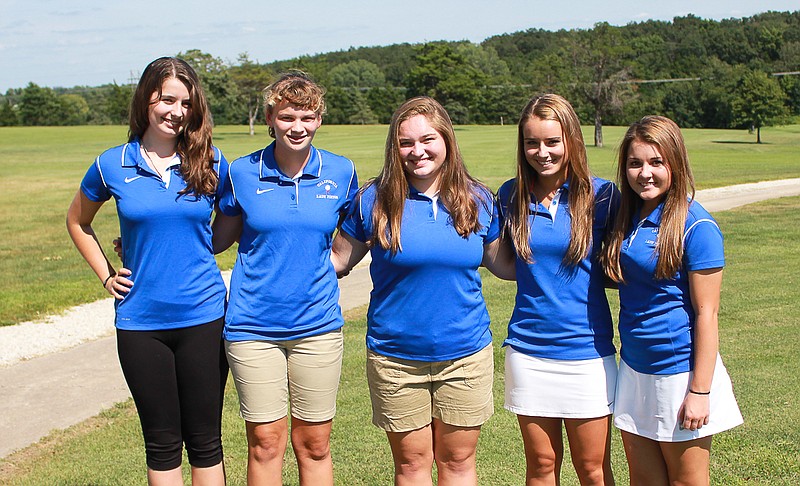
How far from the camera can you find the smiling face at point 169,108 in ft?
11.1

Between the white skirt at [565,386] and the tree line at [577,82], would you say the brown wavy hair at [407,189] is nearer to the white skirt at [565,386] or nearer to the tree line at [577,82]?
the white skirt at [565,386]

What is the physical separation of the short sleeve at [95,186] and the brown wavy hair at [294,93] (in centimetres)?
75

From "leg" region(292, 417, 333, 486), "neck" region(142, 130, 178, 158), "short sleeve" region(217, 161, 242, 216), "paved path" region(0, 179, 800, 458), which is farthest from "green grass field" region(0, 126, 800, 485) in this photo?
"neck" region(142, 130, 178, 158)

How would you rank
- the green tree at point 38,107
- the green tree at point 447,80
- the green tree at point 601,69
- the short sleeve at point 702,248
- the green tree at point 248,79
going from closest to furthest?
the short sleeve at point 702,248 → the green tree at point 601,69 → the green tree at point 248,79 → the green tree at point 38,107 → the green tree at point 447,80

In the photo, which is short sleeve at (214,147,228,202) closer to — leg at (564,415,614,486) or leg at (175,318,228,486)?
leg at (175,318,228,486)

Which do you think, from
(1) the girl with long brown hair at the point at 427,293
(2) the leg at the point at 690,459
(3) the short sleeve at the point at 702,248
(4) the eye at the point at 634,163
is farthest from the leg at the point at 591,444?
(4) the eye at the point at 634,163

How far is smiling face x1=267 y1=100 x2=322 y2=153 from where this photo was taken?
11.0ft

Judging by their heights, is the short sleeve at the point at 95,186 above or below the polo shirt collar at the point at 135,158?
below

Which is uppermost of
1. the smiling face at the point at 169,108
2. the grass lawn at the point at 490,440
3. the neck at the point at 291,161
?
the smiling face at the point at 169,108

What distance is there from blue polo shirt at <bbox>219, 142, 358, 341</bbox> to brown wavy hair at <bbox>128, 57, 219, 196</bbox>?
0.13 meters

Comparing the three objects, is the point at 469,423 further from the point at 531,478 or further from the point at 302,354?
the point at 302,354

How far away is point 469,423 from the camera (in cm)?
335

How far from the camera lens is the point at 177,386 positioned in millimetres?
3471

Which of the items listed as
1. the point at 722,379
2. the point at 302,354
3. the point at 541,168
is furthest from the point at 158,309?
the point at 722,379
